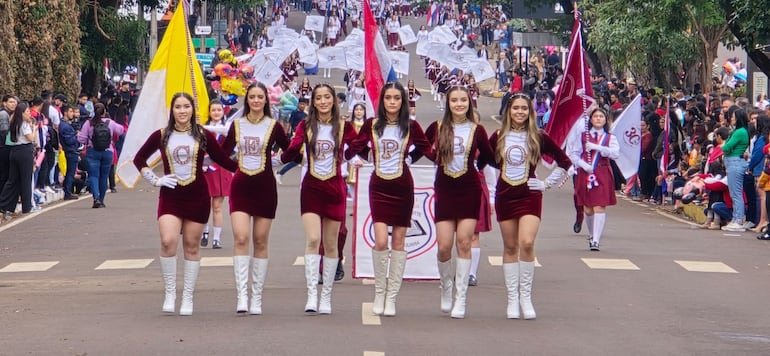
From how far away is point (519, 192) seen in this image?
12.4m

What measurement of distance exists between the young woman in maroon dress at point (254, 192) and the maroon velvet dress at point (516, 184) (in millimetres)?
1765

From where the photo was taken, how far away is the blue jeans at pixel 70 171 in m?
27.1

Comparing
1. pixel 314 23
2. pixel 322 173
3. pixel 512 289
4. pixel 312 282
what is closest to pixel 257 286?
pixel 312 282

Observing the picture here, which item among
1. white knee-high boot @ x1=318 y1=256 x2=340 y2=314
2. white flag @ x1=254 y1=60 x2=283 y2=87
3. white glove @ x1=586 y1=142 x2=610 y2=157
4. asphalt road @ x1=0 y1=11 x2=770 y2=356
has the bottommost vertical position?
asphalt road @ x1=0 y1=11 x2=770 y2=356

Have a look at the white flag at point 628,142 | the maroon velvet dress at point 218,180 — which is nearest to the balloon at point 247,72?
the white flag at point 628,142

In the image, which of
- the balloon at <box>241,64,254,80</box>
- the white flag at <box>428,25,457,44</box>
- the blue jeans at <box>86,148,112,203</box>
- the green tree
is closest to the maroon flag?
the green tree

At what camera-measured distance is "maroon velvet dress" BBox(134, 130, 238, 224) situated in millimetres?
12445

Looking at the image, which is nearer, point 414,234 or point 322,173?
point 322,173

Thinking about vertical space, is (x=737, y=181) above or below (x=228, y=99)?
below

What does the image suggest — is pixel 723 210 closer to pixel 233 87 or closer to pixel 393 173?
pixel 393 173

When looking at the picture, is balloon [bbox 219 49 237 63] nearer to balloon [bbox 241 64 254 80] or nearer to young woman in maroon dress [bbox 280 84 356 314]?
balloon [bbox 241 64 254 80]

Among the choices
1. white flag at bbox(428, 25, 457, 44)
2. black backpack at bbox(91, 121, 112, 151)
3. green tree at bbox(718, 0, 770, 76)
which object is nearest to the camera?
green tree at bbox(718, 0, 770, 76)

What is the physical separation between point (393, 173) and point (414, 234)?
2.47 m

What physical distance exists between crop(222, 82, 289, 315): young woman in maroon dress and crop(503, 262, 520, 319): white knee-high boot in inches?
74.4
